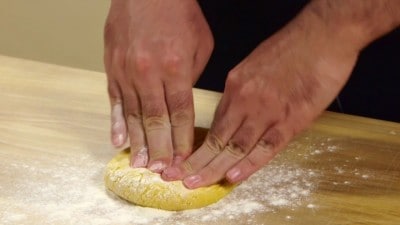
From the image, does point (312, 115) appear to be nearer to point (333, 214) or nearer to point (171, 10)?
point (333, 214)

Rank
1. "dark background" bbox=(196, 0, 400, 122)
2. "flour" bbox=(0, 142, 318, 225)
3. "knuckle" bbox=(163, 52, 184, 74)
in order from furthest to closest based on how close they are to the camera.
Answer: "dark background" bbox=(196, 0, 400, 122) < "knuckle" bbox=(163, 52, 184, 74) < "flour" bbox=(0, 142, 318, 225)

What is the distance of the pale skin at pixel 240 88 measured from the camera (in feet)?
2.79

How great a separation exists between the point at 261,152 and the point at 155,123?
15cm

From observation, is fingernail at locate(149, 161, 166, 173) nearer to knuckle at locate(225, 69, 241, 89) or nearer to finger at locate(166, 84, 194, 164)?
finger at locate(166, 84, 194, 164)

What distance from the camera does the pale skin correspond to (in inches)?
33.5

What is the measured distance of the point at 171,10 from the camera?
39.1 inches

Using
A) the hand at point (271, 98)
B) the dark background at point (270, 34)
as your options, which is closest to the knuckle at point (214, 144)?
the hand at point (271, 98)

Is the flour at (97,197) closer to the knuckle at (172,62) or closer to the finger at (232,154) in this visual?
the finger at (232,154)

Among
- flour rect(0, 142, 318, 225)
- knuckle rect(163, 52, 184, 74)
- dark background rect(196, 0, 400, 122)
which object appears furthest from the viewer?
dark background rect(196, 0, 400, 122)

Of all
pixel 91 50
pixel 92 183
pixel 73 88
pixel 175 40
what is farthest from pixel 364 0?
pixel 91 50

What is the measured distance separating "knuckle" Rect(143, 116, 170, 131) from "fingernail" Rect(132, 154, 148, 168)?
0.04 m

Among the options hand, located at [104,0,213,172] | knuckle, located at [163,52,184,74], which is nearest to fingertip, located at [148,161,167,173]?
hand, located at [104,0,213,172]

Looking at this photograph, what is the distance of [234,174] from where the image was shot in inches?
33.9

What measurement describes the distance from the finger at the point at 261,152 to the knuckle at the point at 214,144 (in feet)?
0.11
